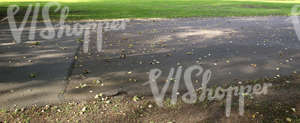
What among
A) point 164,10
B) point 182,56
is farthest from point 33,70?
point 164,10

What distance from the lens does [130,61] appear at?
7125 mm

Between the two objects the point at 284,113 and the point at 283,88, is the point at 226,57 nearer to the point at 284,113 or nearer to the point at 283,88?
the point at 283,88

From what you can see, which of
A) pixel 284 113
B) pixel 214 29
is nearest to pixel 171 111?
pixel 284 113

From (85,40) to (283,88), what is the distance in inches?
283

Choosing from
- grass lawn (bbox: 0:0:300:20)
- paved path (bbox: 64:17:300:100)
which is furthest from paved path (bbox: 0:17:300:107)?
grass lawn (bbox: 0:0:300:20)

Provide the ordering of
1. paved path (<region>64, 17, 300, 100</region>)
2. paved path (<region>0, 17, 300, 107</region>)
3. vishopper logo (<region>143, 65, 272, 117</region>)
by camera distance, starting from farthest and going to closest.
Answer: paved path (<region>64, 17, 300, 100</region>)
paved path (<region>0, 17, 300, 107</region>)
vishopper logo (<region>143, 65, 272, 117</region>)

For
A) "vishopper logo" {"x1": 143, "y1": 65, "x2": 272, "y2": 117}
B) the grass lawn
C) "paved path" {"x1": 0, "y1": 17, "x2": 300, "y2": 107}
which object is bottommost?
"vishopper logo" {"x1": 143, "y1": 65, "x2": 272, "y2": 117}

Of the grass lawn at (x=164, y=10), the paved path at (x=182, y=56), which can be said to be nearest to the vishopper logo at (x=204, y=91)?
the paved path at (x=182, y=56)

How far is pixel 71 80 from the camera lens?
572cm

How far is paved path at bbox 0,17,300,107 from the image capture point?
17.4 ft

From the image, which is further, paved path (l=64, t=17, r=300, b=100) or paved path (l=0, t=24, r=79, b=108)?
paved path (l=64, t=17, r=300, b=100)

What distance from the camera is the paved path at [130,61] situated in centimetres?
529

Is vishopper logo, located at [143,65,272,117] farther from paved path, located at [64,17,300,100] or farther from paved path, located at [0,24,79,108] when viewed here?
paved path, located at [0,24,79,108]

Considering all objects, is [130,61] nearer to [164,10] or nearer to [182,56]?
[182,56]
